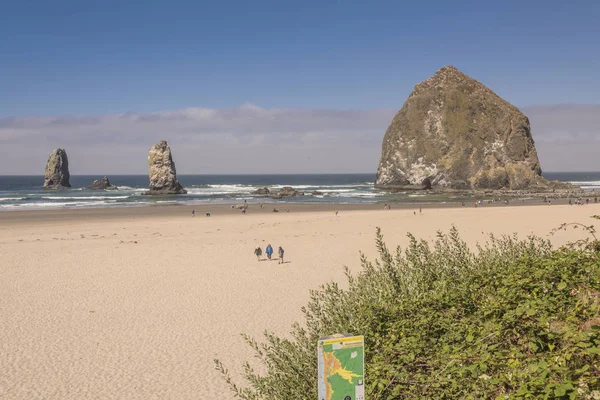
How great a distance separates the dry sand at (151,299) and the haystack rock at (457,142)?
225 ft

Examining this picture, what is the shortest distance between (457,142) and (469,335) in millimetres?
109389

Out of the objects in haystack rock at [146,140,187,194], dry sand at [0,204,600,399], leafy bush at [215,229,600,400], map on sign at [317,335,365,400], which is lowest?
dry sand at [0,204,600,399]

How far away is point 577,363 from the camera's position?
169 inches

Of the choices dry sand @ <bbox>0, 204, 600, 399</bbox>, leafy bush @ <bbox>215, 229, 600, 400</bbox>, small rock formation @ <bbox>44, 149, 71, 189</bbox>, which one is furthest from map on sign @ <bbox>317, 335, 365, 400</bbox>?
→ small rock formation @ <bbox>44, 149, 71, 189</bbox>

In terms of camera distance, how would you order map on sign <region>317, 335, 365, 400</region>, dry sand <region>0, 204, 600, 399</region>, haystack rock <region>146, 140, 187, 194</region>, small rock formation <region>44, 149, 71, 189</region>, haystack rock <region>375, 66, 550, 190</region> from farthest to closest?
small rock formation <region>44, 149, 71, 189</region> → haystack rock <region>375, 66, 550, 190</region> → haystack rock <region>146, 140, 187, 194</region> → dry sand <region>0, 204, 600, 399</region> → map on sign <region>317, 335, 365, 400</region>

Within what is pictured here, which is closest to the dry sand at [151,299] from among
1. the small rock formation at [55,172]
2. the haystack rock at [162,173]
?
the haystack rock at [162,173]

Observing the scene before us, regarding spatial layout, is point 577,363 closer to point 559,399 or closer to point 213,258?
point 559,399

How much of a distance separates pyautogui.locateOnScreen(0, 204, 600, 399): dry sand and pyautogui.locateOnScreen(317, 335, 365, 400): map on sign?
254 inches

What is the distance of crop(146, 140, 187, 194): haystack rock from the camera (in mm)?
99750

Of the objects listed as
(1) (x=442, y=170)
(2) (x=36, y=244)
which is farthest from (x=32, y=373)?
(1) (x=442, y=170)

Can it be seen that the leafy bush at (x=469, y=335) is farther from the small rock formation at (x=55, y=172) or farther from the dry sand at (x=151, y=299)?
the small rock formation at (x=55, y=172)

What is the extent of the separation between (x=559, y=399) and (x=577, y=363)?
68 cm

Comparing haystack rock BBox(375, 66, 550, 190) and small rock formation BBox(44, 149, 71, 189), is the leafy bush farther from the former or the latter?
small rock formation BBox(44, 149, 71, 189)

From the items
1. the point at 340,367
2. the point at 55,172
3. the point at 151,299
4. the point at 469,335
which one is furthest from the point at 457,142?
the point at 340,367
